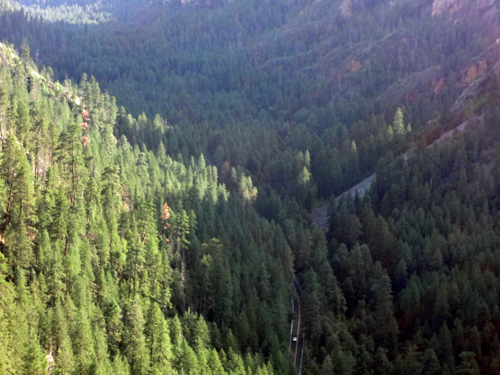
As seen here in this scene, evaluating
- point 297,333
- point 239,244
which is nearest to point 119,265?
point 239,244

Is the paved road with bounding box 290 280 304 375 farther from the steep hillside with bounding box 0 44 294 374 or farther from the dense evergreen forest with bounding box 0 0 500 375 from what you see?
the steep hillside with bounding box 0 44 294 374

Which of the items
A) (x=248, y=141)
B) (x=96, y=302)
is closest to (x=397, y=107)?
(x=248, y=141)

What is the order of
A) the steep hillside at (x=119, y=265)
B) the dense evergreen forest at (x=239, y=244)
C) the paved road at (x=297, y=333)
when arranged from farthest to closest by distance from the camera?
the paved road at (x=297, y=333) → the dense evergreen forest at (x=239, y=244) → the steep hillside at (x=119, y=265)

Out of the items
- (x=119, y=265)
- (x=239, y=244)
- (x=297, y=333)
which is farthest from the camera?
(x=239, y=244)

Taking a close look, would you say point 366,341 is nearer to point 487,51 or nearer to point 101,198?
point 101,198

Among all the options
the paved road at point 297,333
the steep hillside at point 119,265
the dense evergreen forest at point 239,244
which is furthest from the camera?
the paved road at point 297,333

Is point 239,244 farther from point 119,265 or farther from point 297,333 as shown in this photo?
point 119,265

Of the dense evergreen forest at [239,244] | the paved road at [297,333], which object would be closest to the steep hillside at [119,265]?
the dense evergreen forest at [239,244]

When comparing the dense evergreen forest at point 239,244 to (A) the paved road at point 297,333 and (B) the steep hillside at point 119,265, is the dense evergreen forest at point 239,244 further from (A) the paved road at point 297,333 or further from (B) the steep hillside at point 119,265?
(A) the paved road at point 297,333
